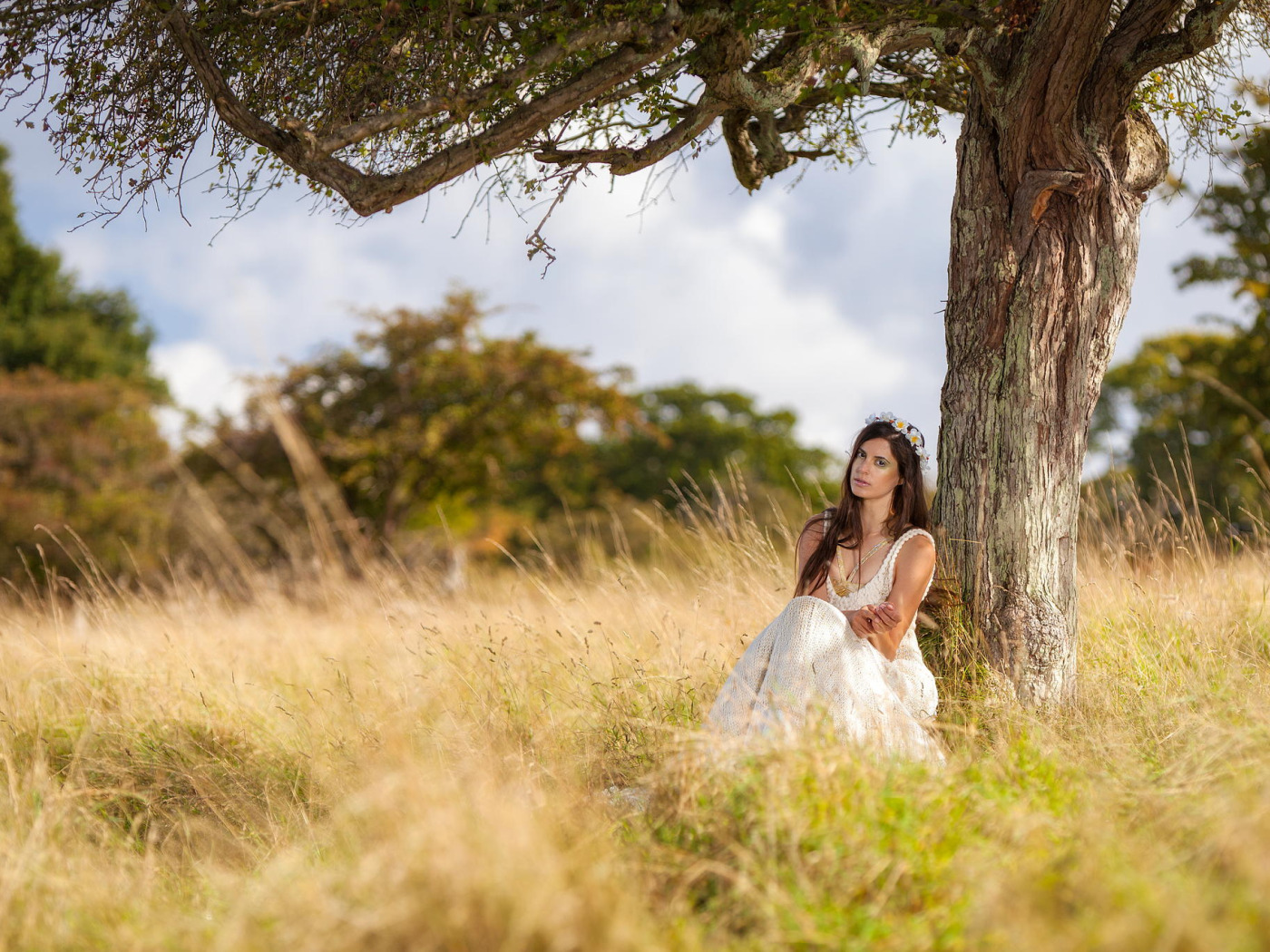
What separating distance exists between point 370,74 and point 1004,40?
255 centimetres

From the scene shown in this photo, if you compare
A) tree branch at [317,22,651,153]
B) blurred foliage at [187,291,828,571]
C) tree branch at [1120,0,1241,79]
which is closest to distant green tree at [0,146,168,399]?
blurred foliage at [187,291,828,571]

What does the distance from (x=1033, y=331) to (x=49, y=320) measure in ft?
87.6

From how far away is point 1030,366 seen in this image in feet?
12.0

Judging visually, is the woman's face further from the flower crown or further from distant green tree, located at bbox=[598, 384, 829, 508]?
distant green tree, located at bbox=[598, 384, 829, 508]

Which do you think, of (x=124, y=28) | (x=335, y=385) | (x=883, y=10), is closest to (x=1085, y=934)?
(x=883, y=10)

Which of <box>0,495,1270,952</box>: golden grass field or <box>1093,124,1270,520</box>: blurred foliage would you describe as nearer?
<box>0,495,1270,952</box>: golden grass field

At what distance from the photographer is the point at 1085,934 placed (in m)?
1.76

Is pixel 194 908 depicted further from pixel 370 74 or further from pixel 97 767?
pixel 370 74

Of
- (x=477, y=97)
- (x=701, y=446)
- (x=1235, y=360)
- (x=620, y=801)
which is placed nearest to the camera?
(x=620, y=801)

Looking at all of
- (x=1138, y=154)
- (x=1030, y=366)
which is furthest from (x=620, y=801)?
(x=1138, y=154)

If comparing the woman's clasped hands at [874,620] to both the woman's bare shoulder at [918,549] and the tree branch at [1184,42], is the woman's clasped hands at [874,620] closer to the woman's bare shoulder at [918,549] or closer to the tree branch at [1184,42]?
the woman's bare shoulder at [918,549]

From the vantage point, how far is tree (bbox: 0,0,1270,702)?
354 centimetres

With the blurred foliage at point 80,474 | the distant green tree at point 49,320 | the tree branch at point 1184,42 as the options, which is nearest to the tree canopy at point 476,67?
the tree branch at point 1184,42

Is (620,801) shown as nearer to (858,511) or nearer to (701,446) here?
(858,511)
